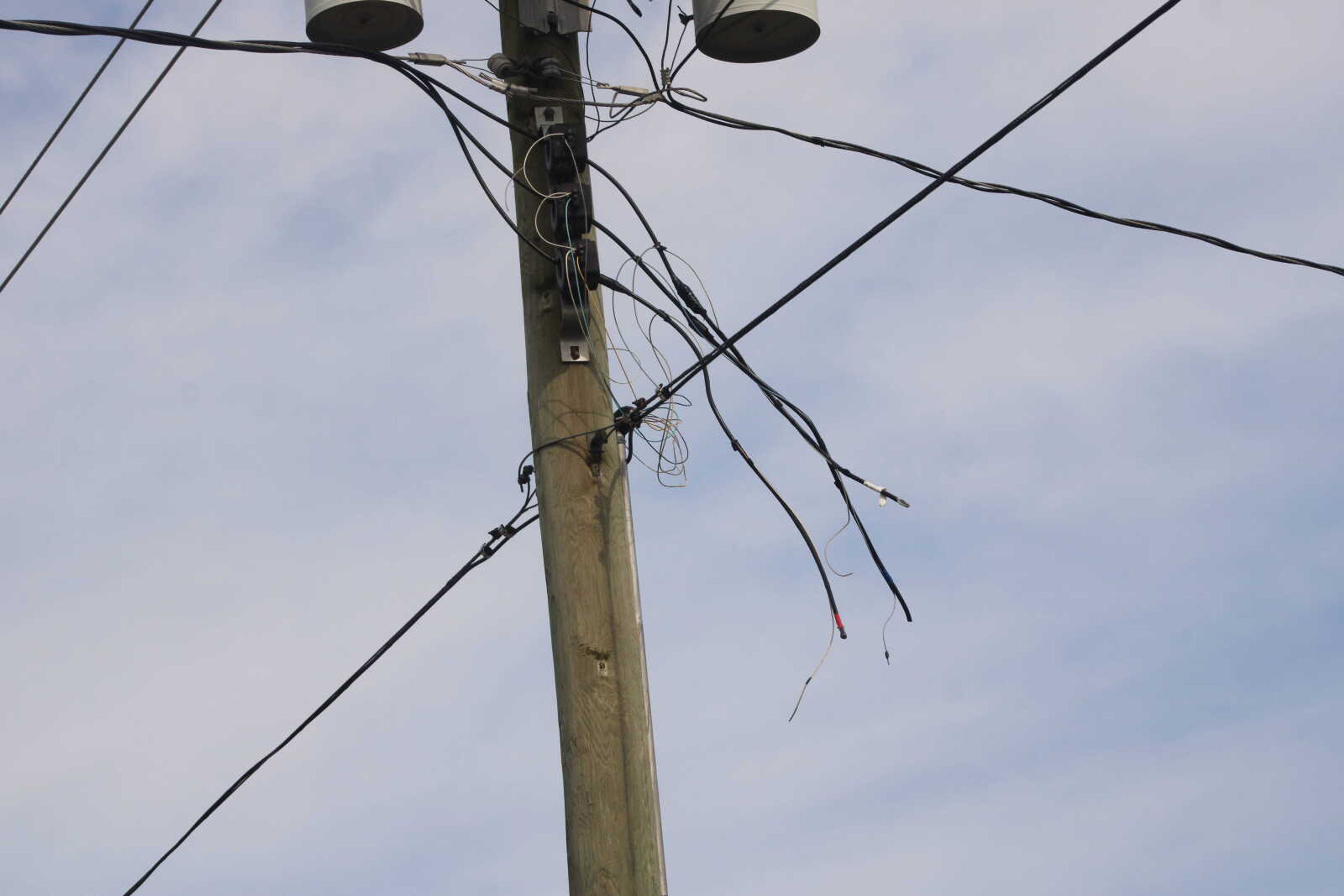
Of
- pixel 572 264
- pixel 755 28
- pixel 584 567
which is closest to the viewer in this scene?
pixel 584 567

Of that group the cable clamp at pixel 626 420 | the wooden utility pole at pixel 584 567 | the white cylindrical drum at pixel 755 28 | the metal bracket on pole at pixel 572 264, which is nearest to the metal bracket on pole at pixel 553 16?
the wooden utility pole at pixel 584 567

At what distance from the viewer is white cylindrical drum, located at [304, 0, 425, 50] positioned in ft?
18.2

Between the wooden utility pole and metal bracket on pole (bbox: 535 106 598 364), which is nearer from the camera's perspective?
the wooden utility pole

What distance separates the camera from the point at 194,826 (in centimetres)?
723

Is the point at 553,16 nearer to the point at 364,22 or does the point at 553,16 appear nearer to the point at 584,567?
the point at 364,22

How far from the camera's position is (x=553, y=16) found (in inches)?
231

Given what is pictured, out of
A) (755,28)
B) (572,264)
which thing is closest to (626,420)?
(572,264)

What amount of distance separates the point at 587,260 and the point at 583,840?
1.87 meters

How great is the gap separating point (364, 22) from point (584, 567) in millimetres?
1955

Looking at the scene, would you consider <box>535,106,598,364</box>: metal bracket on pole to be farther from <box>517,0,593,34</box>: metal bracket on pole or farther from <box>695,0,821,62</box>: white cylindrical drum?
<box>695,0,821,62</box>: white cylindrical drum

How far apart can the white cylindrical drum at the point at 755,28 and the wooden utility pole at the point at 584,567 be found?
0.49 m

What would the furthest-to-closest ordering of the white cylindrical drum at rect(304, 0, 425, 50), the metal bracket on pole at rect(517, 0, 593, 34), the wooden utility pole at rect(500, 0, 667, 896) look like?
the metal bracket on pole at rect(517, 0, 593, 34)
the white cylindrical drum at rect(304, 0, 425, 50)
the wooden utility pole at rect(500, 0, 667, 896)

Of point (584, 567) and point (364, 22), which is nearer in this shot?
point (584, 567)

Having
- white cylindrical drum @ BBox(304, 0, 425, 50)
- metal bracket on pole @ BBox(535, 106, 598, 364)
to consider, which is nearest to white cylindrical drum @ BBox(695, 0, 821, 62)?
metal bracket on pole @ BBox(535, 106, 598, 364)
